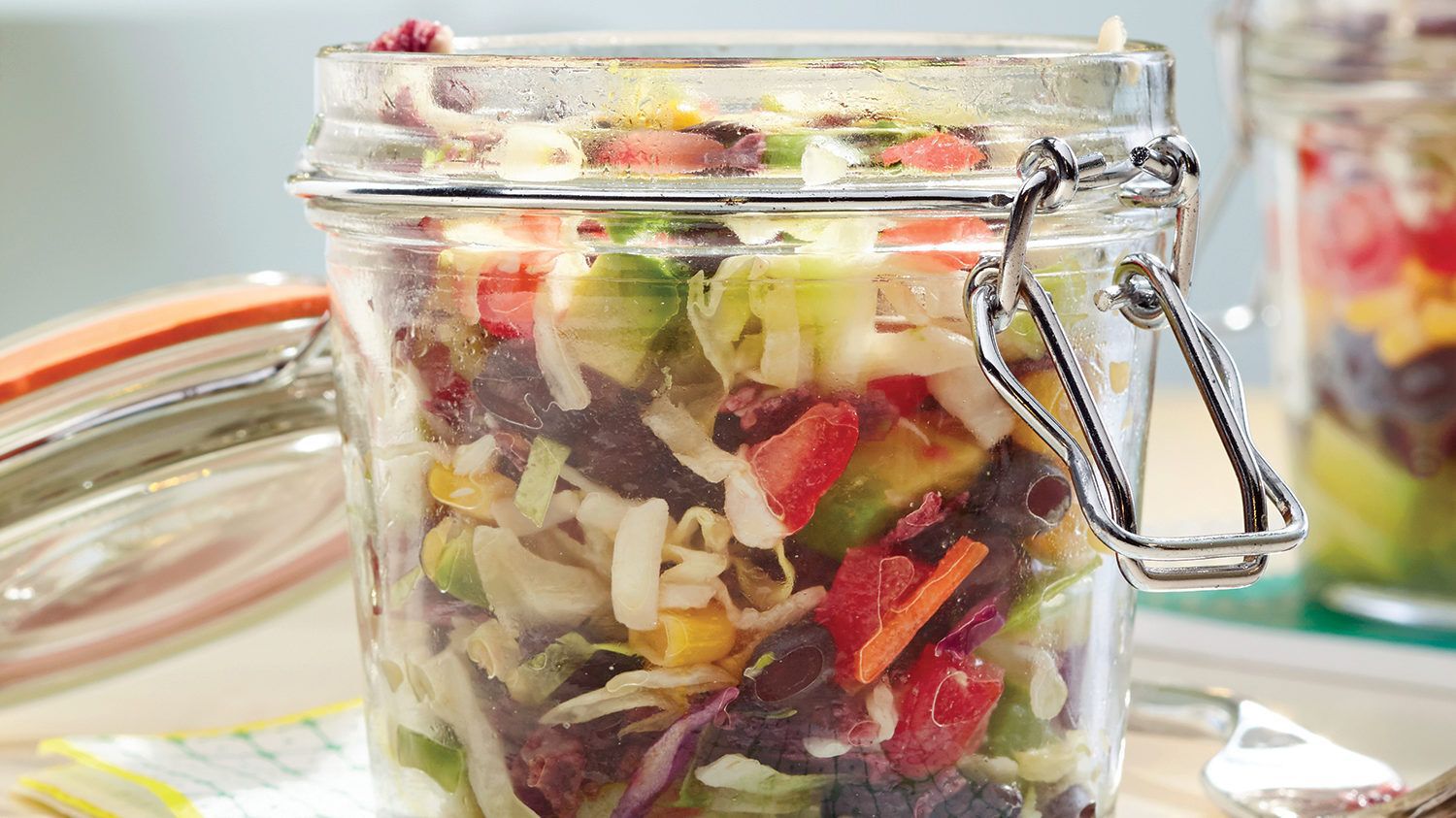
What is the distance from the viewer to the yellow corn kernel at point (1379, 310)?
653 mm

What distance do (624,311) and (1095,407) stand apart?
0.34 feet

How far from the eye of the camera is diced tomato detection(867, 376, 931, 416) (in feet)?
1.05

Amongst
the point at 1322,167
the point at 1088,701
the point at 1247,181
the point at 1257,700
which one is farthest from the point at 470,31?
the point at 1088,701

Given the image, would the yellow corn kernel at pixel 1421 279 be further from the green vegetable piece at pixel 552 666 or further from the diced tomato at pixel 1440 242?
the green vegetable piece at pixel 552 666

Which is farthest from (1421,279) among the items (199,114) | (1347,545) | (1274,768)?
(199,114)

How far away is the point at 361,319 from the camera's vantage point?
38 centimetres

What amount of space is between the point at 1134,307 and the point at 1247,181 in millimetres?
1768

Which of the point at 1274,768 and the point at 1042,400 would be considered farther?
the point at 1274,768

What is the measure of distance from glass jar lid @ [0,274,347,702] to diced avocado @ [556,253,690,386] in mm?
220

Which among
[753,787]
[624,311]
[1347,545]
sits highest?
[624,311]

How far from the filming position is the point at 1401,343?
655 mm

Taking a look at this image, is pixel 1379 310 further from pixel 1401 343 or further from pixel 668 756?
pixel 668 756

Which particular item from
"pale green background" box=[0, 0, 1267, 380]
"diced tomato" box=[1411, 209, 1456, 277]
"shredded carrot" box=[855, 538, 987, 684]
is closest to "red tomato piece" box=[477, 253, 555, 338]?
"shredded carrot" box=[855, 538, 987, 684]

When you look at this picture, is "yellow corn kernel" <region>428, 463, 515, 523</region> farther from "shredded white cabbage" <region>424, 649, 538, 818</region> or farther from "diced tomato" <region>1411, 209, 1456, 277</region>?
"diced tomato" <region>1411, 209, 1456, 277</region>
